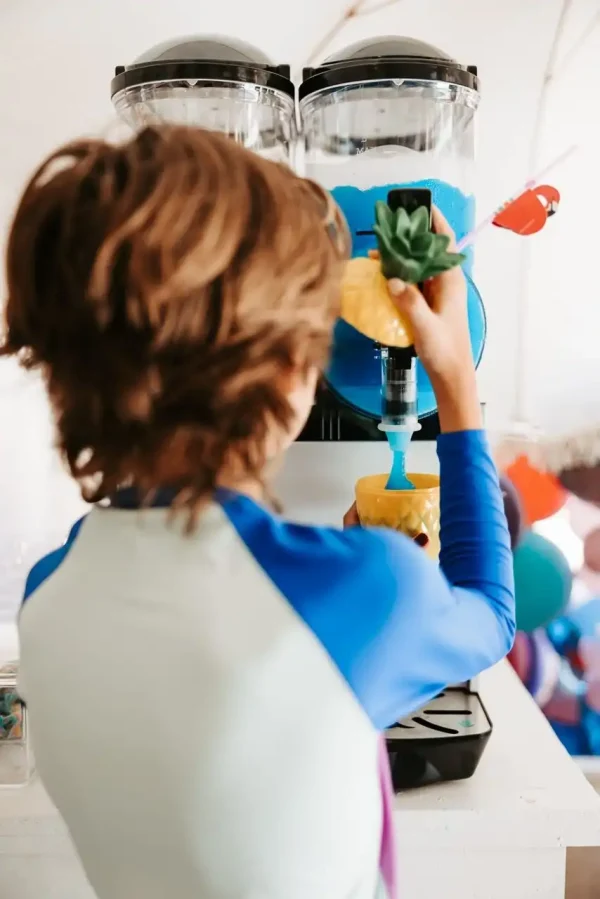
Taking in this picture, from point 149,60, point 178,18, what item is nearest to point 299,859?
point 149,60

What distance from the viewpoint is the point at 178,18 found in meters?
1.09

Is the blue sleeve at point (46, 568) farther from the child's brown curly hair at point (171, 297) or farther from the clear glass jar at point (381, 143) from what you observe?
the clear glass jar at point (381, 143)

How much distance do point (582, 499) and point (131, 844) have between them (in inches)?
34.4

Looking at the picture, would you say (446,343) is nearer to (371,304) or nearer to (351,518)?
(371,304)

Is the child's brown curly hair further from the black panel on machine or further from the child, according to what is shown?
the black panel on machine

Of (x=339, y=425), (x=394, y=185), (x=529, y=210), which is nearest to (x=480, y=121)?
(x=529, y=210)

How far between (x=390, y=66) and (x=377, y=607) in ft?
1.91

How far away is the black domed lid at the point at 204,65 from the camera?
812mm

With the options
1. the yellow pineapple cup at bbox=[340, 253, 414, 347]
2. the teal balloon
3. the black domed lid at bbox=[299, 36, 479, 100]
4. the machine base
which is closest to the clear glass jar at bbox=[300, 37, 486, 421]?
the black domed lid at bbox=[299, 36, 479, 100]

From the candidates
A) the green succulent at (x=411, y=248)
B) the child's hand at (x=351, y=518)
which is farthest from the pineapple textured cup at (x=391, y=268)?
the child's hand at (x=351, y=518)

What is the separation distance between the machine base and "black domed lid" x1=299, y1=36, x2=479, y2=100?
620 mm

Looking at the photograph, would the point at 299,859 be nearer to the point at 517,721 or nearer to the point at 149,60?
the point at 517,721

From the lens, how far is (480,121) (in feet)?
3.58

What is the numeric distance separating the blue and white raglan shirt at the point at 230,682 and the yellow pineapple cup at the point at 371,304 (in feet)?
0.76
